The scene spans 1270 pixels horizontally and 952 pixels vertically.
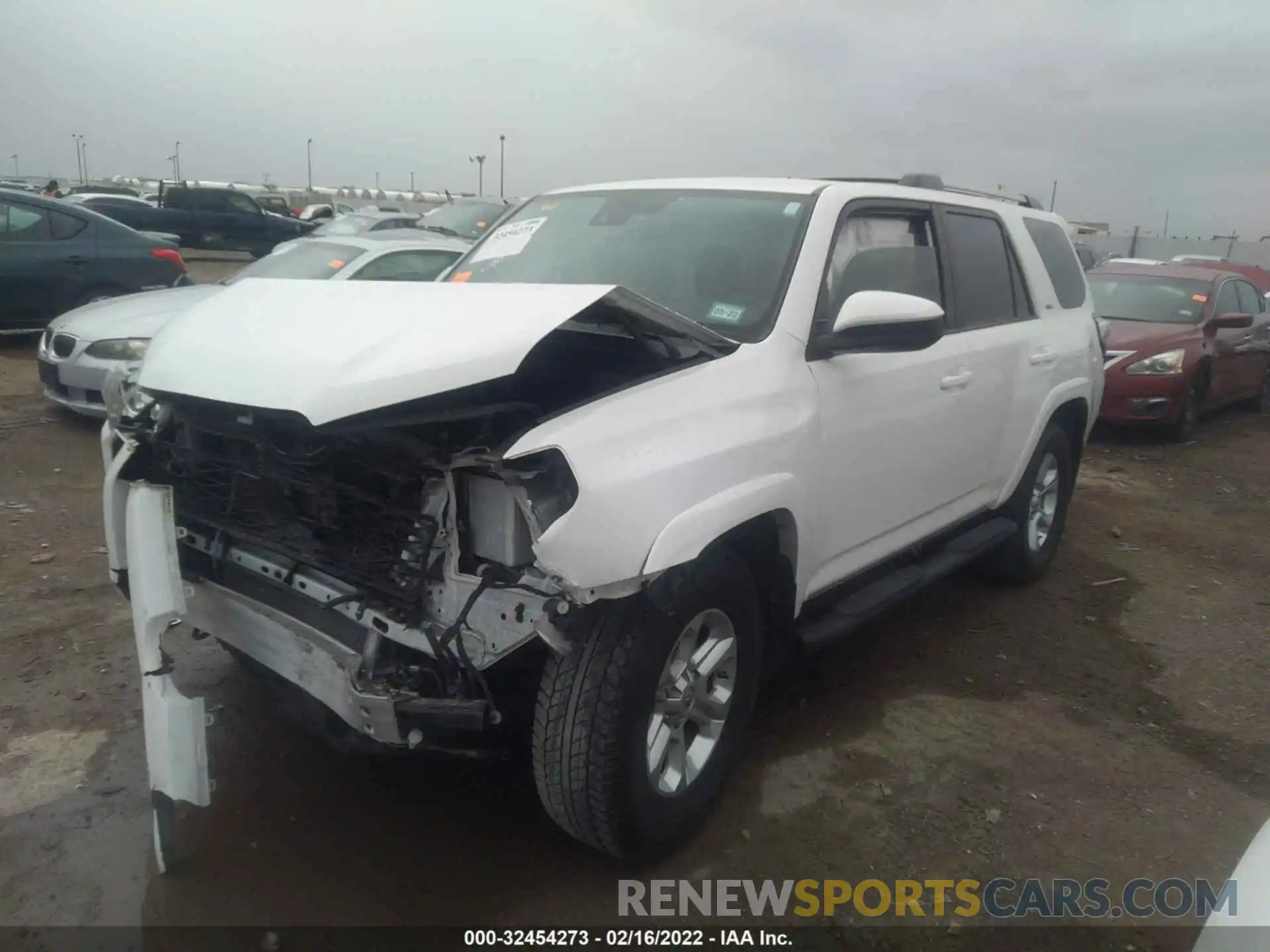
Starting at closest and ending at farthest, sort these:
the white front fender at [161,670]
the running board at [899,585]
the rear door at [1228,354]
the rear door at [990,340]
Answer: the white front fender at [161,670], the running board at [899,585], the rear door at [990,340], the rear door at [1228,354]

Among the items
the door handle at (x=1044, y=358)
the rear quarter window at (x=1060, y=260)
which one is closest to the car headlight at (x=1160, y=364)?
the rear quarter window at (x=1060, y=260)

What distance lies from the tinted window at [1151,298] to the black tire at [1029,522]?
4818mm

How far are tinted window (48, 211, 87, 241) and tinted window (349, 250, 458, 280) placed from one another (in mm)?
3778

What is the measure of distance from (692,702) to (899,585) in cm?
127

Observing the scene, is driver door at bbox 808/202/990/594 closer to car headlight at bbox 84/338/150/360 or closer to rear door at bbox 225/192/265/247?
car headlight at bbox 84/338/150/360

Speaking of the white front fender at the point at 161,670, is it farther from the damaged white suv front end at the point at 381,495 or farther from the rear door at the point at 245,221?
the rear door at the point at 245,221

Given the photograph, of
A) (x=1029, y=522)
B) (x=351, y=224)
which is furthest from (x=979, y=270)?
(x=351, y=224)

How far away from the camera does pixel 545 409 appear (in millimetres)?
2613

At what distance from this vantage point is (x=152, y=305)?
284 inches

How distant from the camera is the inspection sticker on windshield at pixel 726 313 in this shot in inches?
122

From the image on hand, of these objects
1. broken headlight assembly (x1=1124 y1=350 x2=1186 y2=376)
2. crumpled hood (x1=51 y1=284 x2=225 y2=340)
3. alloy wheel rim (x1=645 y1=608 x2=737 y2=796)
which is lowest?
alloy wheel rim (x1=645 y1=608 x2=737 y2=796)

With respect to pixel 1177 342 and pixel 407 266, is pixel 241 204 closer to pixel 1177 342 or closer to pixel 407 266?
pixel 407 266

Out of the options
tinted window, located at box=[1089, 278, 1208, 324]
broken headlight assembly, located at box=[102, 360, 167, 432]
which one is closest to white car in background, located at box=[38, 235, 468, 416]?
broken headlight assembly, located at box=[102, 360, 167, 432]

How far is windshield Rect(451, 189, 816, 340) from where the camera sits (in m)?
3.19
